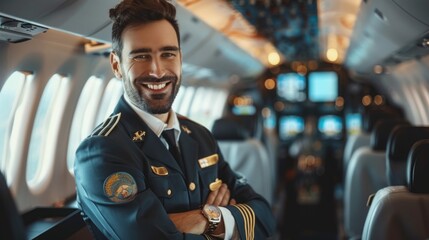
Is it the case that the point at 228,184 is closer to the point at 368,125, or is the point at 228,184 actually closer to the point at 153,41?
the point at 153,41

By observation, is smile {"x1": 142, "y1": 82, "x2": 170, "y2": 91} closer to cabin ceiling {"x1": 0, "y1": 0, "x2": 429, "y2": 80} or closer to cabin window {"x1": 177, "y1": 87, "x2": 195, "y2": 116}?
cabin ceiling {"x1": 0, "y1": 0, "x2": 429, "y2": 80}

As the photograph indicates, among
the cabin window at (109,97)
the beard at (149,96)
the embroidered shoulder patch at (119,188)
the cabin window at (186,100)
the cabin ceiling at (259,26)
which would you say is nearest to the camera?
the embroidered shoulder patch at (119,188)

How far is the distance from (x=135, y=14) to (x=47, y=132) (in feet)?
10.1

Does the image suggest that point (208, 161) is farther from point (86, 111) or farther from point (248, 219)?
point (86, 111)

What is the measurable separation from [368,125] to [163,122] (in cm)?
701

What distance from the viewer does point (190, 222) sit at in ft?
9.95

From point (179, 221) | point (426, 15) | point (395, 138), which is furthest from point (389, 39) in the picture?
point (179, 221)

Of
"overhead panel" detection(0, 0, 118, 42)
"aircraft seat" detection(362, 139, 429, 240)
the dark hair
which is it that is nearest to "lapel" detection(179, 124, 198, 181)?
the dark hair

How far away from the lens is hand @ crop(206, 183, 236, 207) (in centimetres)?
335

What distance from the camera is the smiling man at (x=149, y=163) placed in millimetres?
2811

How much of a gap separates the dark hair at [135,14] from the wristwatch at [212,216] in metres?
0.95

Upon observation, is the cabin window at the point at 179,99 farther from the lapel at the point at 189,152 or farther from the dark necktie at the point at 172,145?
the dark necktie at the point at 172,145

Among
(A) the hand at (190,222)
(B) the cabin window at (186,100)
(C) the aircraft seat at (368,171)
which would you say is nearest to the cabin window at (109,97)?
(C) the aircraft seat at (368,171)

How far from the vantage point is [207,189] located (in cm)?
339
